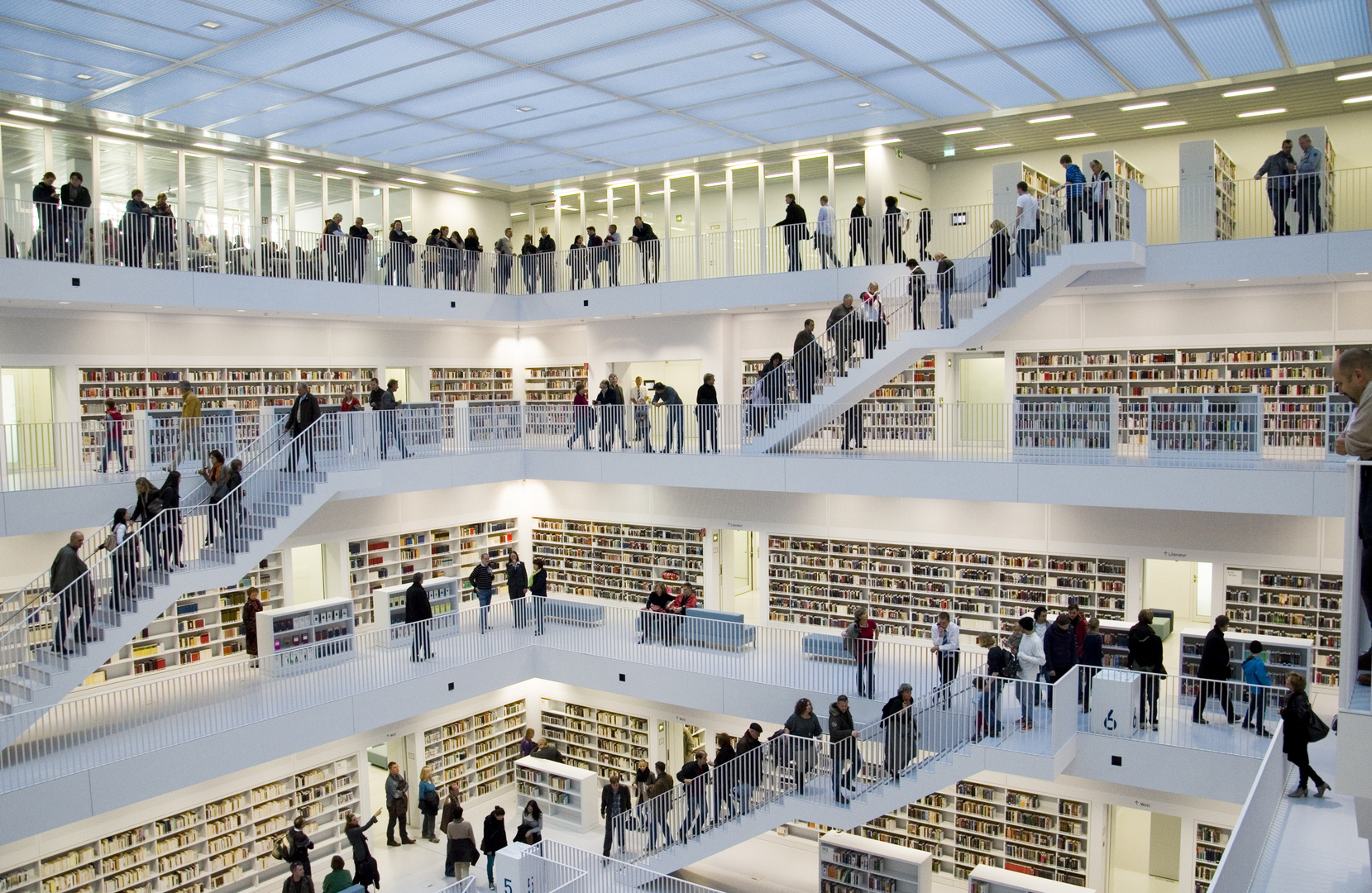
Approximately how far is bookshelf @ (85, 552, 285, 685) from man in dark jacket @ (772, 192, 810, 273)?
10.6 metres

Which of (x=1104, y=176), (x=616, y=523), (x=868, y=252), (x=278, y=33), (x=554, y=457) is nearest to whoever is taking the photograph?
(x=278, y=33)

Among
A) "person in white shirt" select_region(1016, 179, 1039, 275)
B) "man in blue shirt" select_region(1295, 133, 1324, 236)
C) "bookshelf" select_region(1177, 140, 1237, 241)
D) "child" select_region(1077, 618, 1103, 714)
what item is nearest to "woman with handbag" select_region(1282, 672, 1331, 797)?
"child" select_region(1077, 618, 1103, 714)

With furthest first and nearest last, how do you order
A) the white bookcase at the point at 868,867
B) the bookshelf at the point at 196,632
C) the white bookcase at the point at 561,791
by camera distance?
1. the white bookcase at the point at 561,791
2. the bookshelf at the point at 196,632
3. the white bookcase at the point at 868,867

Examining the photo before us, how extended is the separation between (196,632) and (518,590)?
5.39 metres

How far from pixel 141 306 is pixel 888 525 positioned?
42.4ft

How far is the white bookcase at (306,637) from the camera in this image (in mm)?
15508

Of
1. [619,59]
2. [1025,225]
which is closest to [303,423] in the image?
[619,59]

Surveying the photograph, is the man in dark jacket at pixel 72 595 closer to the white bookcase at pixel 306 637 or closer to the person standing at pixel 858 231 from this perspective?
the white bookcase at pixel 306 637

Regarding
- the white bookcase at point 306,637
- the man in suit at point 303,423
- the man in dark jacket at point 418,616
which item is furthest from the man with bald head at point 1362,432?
the man in dark jacket at point 418,616

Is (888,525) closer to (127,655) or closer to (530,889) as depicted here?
(530,889)

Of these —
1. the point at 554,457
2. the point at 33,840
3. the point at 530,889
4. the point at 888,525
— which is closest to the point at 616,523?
the point at 554,457

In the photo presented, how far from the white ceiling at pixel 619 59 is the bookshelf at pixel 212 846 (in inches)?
420

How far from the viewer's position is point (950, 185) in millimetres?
20547

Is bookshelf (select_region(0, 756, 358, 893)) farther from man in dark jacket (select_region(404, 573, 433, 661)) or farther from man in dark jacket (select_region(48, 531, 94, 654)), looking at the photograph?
man in dark jacket (select_region(48, 531, 94, 654))
